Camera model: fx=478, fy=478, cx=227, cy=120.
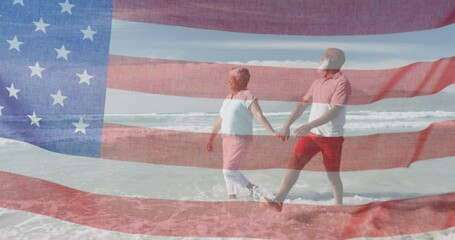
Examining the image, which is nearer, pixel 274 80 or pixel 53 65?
pixel 53 65

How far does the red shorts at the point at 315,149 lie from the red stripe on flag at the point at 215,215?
0.86ft

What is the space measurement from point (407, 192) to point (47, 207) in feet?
6.80

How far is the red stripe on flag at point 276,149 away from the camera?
2.57 metres

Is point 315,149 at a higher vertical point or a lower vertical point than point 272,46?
lower

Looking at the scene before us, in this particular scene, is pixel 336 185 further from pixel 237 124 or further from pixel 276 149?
pixel 237 124

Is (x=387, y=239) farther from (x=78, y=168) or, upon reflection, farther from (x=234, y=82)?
(x=78, y=168)

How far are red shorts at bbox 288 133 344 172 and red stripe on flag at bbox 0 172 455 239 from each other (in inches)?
10.3

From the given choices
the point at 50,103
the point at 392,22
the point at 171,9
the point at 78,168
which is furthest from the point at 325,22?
the point at 78,168

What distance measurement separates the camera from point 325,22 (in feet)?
8.25

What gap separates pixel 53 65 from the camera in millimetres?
2447

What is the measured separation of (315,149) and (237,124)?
45 centimetres
